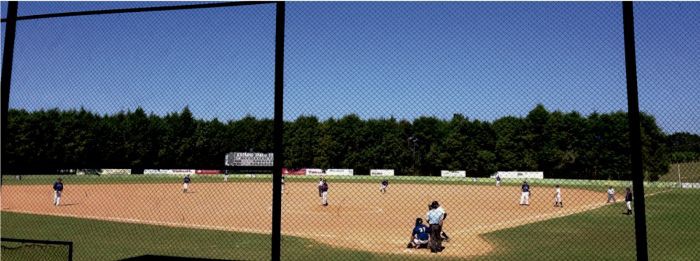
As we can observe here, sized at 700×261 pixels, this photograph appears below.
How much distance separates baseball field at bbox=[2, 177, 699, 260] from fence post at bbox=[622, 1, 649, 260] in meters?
9.18

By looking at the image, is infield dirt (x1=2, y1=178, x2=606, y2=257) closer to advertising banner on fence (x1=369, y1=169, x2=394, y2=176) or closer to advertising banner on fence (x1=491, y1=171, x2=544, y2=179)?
advertising banner on fence (x1=491, y1=171, x2=544, y2=179)

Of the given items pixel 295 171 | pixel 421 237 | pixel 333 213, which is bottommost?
pixel 333 213

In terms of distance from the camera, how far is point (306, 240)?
56.4 ft

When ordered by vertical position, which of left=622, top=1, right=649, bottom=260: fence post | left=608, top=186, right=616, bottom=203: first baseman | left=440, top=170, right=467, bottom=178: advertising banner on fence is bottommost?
left=608, top=186, right=616, bottom=203: first baseman

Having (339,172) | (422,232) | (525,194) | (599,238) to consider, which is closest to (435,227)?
(422,232)

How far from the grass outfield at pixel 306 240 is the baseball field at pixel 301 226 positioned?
0.12 ft

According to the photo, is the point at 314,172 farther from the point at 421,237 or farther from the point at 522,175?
the point at 421,237

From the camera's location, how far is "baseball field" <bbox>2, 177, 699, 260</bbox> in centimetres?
1515

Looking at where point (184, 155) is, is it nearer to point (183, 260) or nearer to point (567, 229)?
point (567, 229)

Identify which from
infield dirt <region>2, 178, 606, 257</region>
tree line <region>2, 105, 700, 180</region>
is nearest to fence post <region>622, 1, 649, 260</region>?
infield dirt <region>2, 178, 606, 257</region>

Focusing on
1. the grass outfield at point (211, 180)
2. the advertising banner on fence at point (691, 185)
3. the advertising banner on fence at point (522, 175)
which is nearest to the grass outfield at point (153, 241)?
the grass outfield at point (211, 180)

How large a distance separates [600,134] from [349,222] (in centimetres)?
6181

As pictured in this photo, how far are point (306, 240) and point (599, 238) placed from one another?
10139 millimetres

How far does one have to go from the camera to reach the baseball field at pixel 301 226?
1515cm
